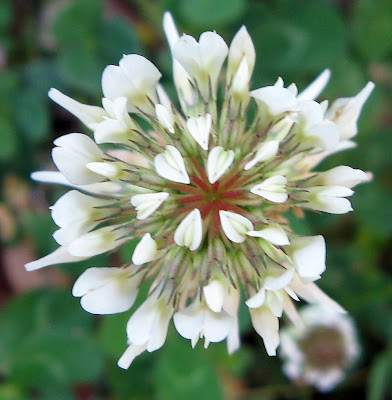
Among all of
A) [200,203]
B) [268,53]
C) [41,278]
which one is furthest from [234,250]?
[41,278]

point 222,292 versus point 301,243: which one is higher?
point 301,243

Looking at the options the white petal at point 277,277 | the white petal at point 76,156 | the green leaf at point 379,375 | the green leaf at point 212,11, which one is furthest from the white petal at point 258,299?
the green leaf at point 379,375

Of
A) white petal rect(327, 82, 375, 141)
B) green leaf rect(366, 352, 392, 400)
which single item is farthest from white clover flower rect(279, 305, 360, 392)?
white petal rect(327, 82, 375, 141)

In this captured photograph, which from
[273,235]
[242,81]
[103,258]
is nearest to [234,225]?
[273,235]

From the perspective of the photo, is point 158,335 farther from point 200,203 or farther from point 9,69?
point 9,69

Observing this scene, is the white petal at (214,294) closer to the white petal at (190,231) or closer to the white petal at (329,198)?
the white petal at (190,231)
